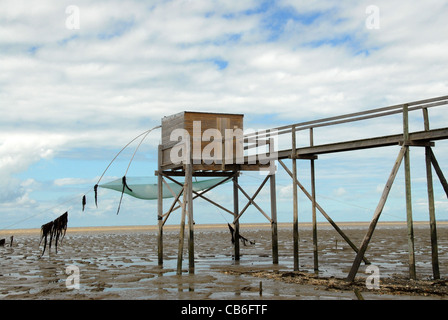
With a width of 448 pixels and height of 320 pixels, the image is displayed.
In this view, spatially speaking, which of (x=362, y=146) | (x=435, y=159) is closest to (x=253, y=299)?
(x=362, y=146)

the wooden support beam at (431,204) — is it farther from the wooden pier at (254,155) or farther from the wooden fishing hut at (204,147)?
the wooden fishing hut at (204,147)

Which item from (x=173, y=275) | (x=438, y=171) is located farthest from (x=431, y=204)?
(x=173, y=275)

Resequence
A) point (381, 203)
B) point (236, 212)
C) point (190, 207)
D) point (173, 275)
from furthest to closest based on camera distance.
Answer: point (236, 212)
point (190, 207)
point (173, 275)
point (381, 203)

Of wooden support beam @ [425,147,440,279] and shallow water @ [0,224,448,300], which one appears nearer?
shallow water @ [0,224,448,300]

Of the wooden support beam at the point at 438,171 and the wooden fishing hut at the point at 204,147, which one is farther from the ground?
the wooden fishing hut at the point at 204,147

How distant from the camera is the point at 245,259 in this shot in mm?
21734

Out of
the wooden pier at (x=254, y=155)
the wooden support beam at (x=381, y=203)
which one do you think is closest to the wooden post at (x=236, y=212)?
the wooden pier at (x=254, y=155)

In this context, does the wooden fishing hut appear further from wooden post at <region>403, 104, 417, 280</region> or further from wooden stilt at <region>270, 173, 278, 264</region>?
wooden post at <region>403, 104, 417, 280</region>

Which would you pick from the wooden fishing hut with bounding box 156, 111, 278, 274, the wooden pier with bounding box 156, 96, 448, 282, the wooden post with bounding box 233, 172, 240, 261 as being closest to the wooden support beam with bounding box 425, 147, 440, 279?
the wooden pier with bounding box 156, 96, 448, 282

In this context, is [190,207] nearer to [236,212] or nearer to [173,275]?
[173,275]

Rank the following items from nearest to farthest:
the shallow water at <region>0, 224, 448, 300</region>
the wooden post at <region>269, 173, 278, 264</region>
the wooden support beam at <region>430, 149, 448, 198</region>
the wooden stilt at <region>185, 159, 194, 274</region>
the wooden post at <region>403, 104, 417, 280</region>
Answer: the shallow water at <region>0, 224, 448, 300</region> < the wooden post at <region>403, 104, 417, 280</region> < the wooden support beam at <region>430, 149, 448, 198</region> < the wooden stilt at <region>185, 159, 194, 274</region> < the wooden post at <region>269, 173, 278, 264</region>

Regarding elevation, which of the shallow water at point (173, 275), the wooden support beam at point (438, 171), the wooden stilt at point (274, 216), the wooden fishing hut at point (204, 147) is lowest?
the shallow water at point (173, 275)
